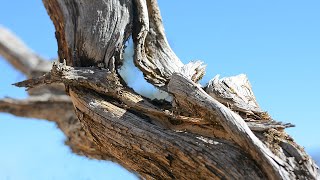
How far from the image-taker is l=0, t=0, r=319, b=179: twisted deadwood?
2430 mm

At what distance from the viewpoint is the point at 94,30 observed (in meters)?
3.01

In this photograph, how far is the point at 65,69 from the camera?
292 centimetres

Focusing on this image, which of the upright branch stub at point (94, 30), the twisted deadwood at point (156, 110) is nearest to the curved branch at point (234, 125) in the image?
the twisted deadwood at point (156, 110)

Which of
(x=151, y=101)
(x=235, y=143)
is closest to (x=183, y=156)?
(x=235, y=143)

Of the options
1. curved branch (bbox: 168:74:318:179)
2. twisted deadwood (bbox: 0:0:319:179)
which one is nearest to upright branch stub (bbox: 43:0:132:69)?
twisted deadwood (bbox: 0:0:319:179)

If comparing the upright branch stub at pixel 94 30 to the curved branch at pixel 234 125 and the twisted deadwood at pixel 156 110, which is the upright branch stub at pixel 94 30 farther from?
the curved branch at pixel 234 125

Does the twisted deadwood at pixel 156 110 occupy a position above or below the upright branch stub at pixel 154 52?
below

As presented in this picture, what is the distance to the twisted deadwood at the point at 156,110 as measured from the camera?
2430mm

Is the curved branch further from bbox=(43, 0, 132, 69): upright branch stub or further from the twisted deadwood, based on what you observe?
bbox=(43, 0, 132, 69): upright branch stub

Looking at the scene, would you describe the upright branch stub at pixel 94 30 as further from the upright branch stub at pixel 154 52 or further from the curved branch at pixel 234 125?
the curved branch at pixel 234 125

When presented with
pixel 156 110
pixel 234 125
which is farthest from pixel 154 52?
pixel 234 125

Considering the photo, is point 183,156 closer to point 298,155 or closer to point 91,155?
point 298,155

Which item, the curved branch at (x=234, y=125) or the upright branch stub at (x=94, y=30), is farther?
the upright branch stub at (x=94, y=30)

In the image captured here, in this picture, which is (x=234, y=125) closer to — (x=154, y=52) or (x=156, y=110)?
(x=156, y=110)
